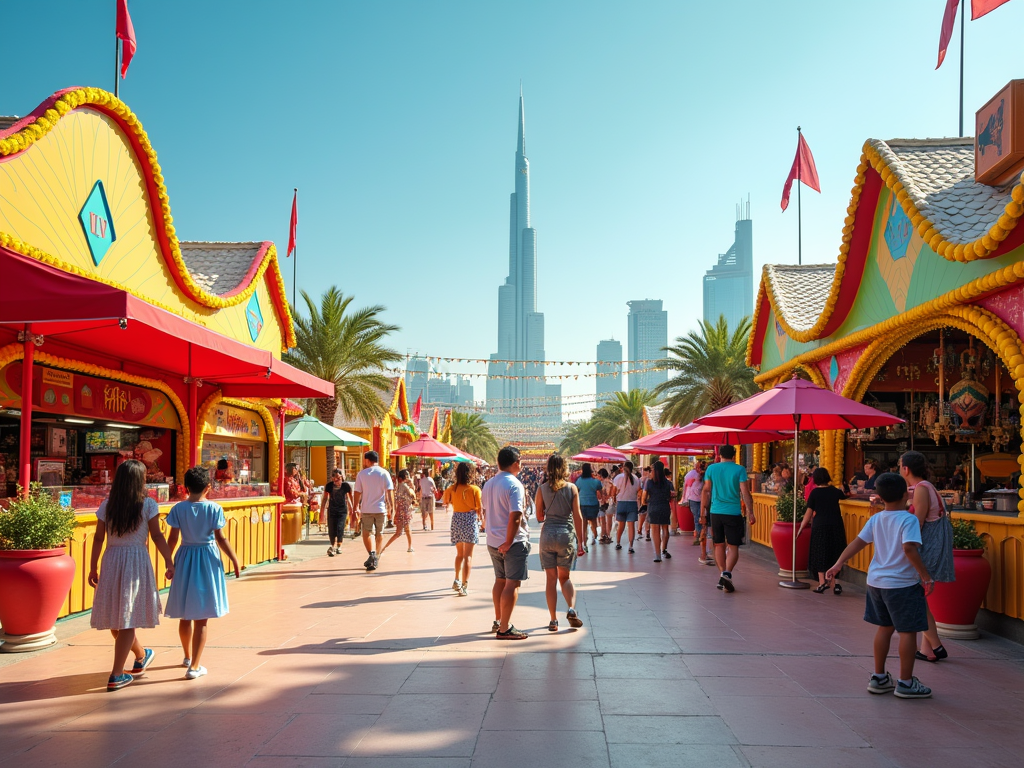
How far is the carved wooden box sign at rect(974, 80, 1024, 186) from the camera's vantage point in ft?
27.7

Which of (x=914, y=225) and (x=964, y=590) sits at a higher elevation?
(x=914, y=225)

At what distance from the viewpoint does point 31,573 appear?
22.5 ft

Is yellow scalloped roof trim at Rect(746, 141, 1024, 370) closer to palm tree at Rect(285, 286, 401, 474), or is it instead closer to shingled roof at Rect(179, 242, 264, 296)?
shingled roof at Rect(179, 242, 264, 296)

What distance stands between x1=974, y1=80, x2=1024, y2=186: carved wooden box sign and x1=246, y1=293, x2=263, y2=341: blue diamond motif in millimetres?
11608

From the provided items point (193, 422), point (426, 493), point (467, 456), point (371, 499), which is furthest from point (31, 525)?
point (467, 456)

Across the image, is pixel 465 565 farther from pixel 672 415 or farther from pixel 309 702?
pixel 672 415

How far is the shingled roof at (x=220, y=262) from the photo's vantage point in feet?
46.8

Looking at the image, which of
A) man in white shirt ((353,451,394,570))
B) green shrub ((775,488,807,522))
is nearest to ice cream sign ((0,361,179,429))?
man in white shirt ((353,451,394,570))

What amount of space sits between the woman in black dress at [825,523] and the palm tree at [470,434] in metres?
51.4

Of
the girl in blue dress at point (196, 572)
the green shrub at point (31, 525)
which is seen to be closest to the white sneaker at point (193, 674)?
the girl in blue dress at point (196, 572)

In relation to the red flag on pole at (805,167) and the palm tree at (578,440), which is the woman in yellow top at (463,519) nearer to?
the red flag on pole at (805,167)

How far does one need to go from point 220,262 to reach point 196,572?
398 inches

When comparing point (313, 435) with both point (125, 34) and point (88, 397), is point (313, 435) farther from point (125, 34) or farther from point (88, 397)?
point (125, 34)

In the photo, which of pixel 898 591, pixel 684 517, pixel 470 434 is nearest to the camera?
pixel 898 591
